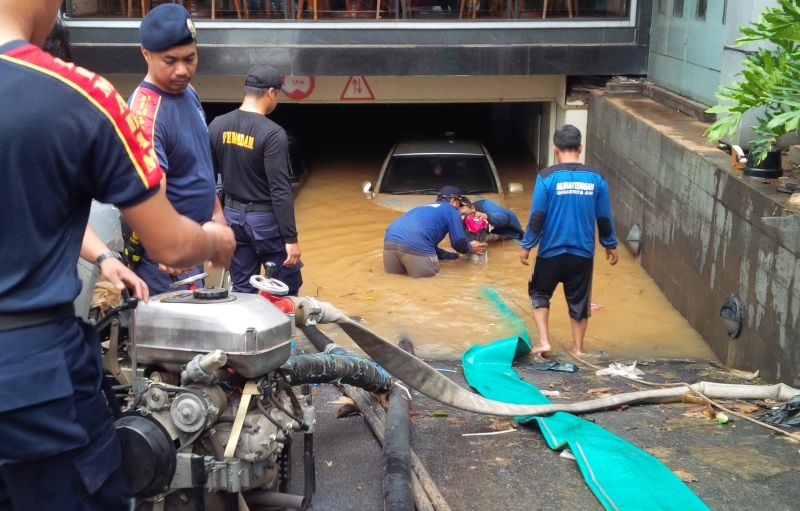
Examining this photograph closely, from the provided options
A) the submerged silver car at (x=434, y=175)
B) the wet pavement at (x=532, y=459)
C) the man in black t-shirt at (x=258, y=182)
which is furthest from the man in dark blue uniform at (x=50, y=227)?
the submerged silver car at (x=434, y=175)

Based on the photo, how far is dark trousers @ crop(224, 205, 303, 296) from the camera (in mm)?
6258

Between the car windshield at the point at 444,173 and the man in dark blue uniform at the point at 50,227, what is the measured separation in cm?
998

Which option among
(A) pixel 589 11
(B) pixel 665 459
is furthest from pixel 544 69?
(B) pixel 665 459

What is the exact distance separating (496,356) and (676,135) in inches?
154

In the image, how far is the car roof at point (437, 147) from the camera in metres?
12.1

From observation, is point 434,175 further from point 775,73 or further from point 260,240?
point 775,73

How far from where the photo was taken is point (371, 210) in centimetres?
1319

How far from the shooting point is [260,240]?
20.5ft

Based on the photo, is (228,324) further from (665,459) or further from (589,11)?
(589,11)

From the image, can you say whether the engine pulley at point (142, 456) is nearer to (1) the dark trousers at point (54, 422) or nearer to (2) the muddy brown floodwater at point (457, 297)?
(1) the dark trousers at point (54, 422)

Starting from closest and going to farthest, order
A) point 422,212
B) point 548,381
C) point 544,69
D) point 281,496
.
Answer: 1. point 281,496
2. point 548,381
3. point 422,212
4. point 544,69

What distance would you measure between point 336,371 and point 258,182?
258 cm

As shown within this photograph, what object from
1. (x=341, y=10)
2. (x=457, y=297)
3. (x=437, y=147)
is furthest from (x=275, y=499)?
(x=341, y=10)

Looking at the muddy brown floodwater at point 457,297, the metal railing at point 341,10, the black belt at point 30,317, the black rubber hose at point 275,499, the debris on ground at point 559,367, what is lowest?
the muddy brown floodwater at point 457,297
